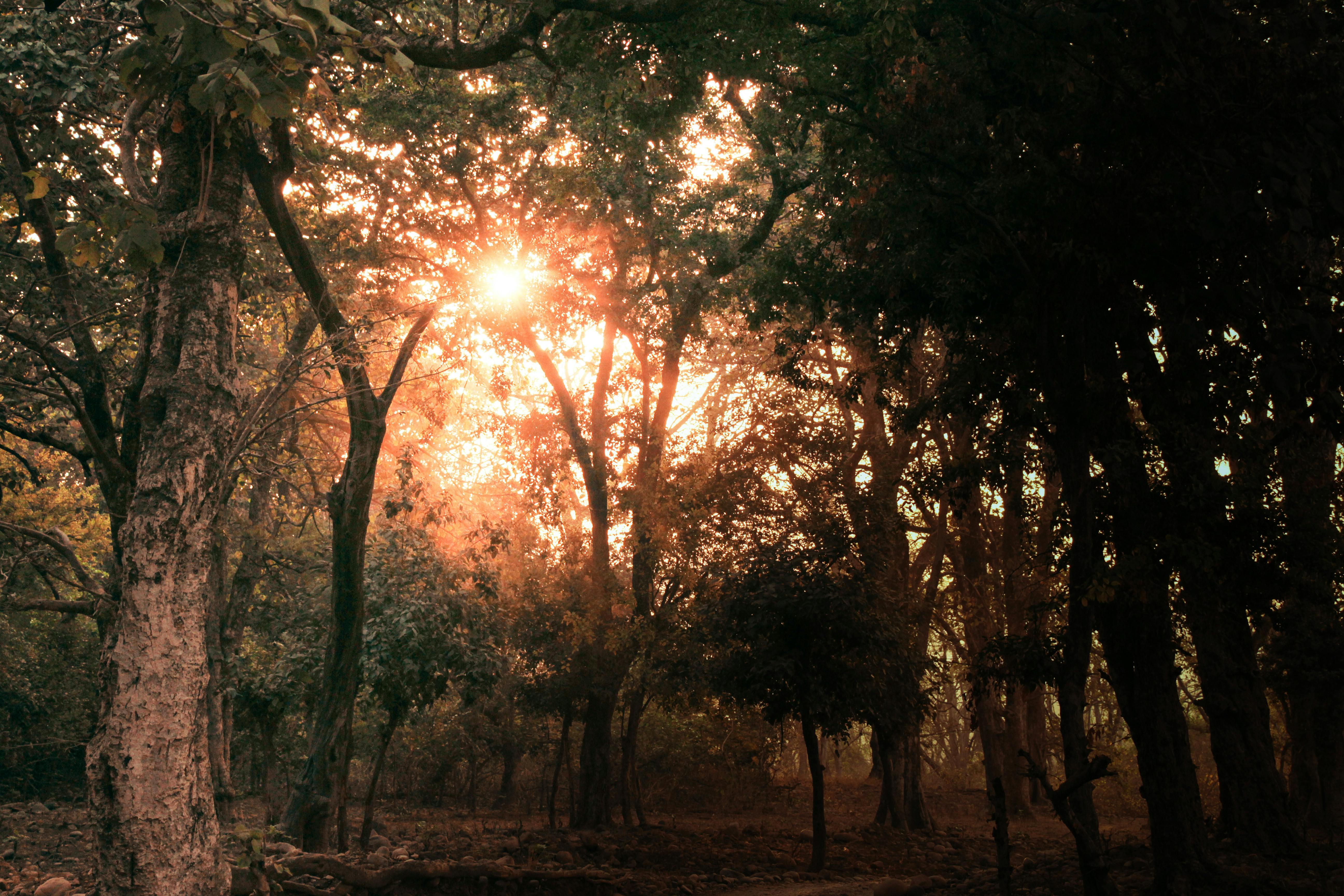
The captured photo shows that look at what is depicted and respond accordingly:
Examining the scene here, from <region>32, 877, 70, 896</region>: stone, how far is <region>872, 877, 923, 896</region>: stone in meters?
7.19

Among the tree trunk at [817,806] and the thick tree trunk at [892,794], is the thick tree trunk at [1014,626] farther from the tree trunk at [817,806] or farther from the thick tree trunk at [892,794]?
the tree trunk at [817,806]

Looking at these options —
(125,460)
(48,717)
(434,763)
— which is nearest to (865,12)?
(125,460)

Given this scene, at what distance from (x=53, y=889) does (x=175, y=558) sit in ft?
12.4

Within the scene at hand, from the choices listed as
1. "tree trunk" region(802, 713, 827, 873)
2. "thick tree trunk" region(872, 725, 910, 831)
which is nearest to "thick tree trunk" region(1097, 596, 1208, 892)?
"tree trunk" region(802, 713, 827, 873)

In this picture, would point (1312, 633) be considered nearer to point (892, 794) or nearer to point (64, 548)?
point (892, 794)

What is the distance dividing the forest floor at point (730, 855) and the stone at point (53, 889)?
34mm

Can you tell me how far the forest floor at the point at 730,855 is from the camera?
774 cm

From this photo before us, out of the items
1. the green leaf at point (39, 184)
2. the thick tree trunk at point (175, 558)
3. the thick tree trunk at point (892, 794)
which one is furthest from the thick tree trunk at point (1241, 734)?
the green leaf at point (39, 184)

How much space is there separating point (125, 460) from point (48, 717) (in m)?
15.0

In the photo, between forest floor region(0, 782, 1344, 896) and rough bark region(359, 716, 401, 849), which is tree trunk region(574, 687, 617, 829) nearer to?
forest floor region(0, 782, 1344, 896)

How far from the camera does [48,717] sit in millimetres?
17109

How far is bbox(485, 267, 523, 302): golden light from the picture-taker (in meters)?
14.1

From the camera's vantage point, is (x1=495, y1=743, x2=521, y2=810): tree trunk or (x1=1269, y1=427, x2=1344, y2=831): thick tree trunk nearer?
(x1=1269, y1=427, x2=1344, y2=831): thick tree trunk

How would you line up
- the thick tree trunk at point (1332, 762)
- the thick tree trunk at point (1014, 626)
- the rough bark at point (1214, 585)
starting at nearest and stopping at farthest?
the rough bark at point (1214, 585)
the thick tree trunk at point (1332, 762)
the thick tree trunk at point (1014, 626)
